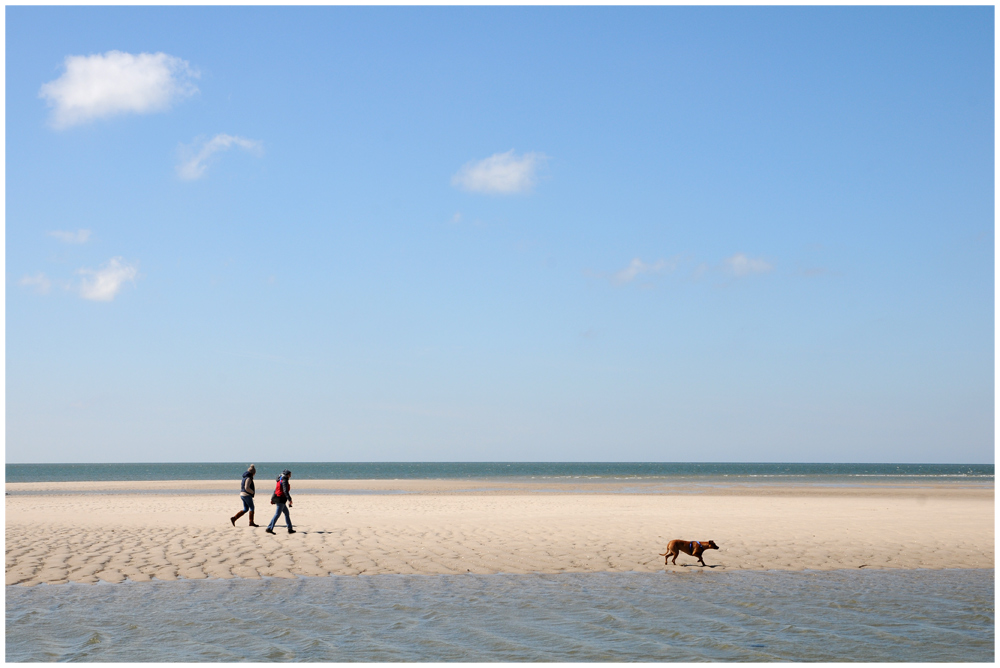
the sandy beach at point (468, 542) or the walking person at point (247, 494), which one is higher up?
the walking person at point (247, 494)

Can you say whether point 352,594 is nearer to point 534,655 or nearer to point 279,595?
point 279,595

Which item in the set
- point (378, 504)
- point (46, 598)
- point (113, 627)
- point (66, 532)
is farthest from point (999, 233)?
point (378, 504)

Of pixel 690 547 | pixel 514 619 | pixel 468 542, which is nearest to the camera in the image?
pixel 514 619

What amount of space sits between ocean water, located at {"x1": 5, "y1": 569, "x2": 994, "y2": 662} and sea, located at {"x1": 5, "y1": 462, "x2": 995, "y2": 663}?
0.03 m

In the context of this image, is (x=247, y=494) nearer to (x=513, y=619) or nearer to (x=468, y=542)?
(x=468, y=542)

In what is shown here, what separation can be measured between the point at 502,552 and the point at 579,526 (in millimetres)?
5470

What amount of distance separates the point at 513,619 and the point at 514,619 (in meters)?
0.01

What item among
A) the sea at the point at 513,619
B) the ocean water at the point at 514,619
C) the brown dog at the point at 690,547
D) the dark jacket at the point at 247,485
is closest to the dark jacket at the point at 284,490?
the dark jacket at the point at 247,485

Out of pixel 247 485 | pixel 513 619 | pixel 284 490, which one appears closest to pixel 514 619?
pixel 513 619

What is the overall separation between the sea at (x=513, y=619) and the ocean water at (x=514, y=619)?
0.08 ft

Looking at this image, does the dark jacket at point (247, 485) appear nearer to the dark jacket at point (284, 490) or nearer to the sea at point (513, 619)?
the dark jacket at point (284, 490)

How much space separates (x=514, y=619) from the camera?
31.2ft

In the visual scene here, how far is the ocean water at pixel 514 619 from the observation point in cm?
809

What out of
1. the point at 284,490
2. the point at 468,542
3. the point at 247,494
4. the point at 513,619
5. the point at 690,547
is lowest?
the point at 468,542
